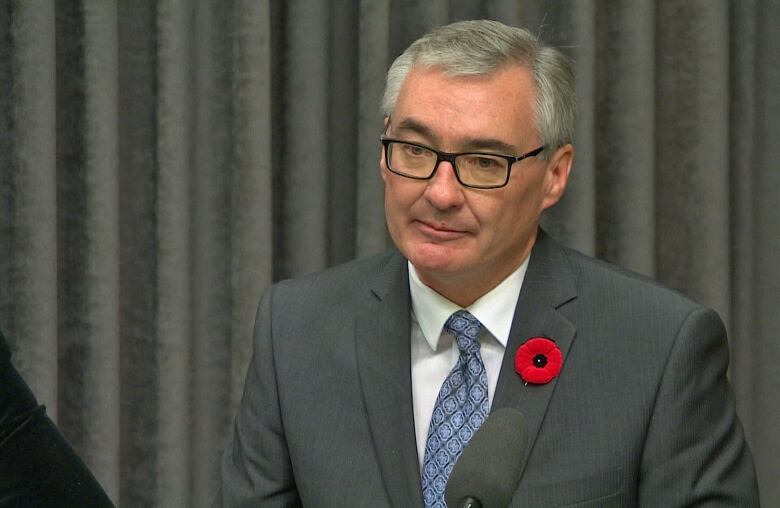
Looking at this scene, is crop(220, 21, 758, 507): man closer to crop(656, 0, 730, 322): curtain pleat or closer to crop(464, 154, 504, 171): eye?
crop(464, 154, 504, 171): eye

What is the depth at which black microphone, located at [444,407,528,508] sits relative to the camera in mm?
1112

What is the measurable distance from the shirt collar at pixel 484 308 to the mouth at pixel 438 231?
143 mm

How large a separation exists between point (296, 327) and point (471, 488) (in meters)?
0.93

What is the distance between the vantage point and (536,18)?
2.62 metres

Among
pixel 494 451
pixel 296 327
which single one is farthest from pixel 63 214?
pixel 494 451

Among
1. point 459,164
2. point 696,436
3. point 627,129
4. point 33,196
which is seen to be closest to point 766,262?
point 627,129

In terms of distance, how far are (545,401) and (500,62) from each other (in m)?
0.53

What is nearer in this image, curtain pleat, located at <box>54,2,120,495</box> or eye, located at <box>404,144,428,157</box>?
eye, located at <box>404,144,428,157</box>

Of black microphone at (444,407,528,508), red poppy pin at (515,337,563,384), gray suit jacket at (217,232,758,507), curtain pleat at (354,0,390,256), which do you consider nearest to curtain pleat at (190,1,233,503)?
curtain pleat at (354,0,390,256)

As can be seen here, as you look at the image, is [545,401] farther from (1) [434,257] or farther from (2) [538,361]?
(1) [434,257]

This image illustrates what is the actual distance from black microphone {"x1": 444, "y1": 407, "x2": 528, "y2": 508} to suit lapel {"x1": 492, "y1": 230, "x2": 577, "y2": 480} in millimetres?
623

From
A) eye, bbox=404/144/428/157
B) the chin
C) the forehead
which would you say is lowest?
the chin

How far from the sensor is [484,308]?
6.27ft

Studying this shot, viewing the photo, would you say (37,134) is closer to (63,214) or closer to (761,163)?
(63,214)
